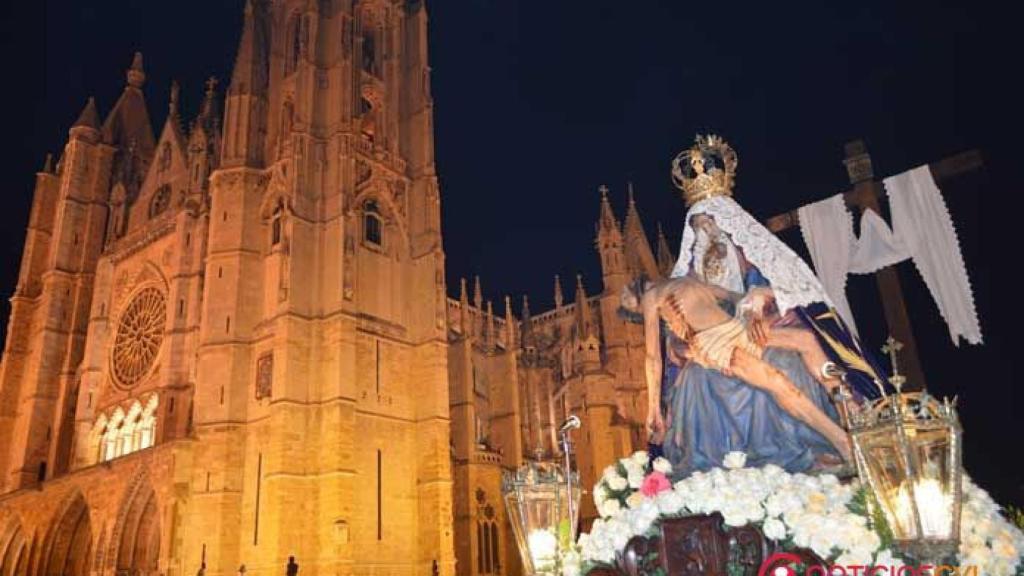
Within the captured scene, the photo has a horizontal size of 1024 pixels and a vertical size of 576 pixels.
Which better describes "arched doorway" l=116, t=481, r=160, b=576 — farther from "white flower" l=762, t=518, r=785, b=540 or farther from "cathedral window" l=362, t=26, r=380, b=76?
"white flower" l=762, t=518, r=785, b=540

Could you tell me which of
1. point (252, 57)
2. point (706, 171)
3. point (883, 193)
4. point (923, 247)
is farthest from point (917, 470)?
point (252, 57)

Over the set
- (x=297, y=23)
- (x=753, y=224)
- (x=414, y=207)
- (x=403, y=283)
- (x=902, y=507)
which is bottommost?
(x=902, y=507)

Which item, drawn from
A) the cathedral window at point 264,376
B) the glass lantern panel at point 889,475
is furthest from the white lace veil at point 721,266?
the cathedral window at point 264,376

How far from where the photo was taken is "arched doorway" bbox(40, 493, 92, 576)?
87.8ft

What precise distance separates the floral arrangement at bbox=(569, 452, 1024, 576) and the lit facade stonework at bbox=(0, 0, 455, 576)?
61.0ft

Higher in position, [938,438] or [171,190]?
[171,190]

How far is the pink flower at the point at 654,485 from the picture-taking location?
480 cm

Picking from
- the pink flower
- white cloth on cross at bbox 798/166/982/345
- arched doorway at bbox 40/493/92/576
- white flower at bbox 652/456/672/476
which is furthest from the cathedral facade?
the pink flower

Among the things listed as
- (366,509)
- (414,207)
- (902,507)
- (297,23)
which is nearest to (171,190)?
(297,23)

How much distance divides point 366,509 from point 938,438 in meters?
21.4

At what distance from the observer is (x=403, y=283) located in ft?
90.3

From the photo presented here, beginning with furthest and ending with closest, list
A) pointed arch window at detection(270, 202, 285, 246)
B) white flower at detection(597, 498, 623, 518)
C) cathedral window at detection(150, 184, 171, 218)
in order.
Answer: cathedral window at detection(150, 184, 171, 218)
pointed arch window at detection(270, 202, 285, 246)
white flower at detection(597, 498, 623, 518)

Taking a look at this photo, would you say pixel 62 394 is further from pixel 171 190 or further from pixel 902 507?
pixel 902 507

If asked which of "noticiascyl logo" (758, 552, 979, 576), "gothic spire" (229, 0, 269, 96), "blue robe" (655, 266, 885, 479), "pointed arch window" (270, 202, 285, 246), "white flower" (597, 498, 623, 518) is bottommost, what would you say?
"noticiascyl logo" (758, 552, 979, 576)
